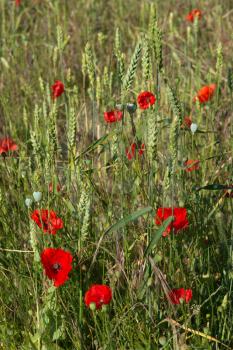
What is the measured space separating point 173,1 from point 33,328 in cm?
266

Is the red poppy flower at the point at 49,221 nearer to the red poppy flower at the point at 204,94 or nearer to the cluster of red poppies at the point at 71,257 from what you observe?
the cluster of red poppies at the point at 71,257

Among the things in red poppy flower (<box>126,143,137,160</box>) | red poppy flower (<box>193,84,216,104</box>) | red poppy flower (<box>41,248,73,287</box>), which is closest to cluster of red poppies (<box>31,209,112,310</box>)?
red poppy flower (<box>41,248,73,287</box>)

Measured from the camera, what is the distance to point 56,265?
1.37m

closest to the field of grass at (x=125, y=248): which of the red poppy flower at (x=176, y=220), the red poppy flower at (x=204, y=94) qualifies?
the red poppy flower at (x=176, y=220)

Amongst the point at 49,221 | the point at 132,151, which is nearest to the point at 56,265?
the point at 49,221

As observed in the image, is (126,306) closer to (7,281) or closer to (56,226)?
(56,226)

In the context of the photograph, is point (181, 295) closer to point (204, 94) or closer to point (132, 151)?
point (132, 151)

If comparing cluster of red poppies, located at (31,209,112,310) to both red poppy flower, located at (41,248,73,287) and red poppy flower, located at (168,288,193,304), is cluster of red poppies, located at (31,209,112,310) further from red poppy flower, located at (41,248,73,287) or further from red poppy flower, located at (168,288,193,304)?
red poppy flower, located at (168,288,193,304)

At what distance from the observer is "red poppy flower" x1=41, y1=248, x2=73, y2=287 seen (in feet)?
4.49

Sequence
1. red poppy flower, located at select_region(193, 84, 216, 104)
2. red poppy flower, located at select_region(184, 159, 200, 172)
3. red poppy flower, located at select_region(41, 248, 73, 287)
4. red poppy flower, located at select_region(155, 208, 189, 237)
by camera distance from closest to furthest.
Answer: red poppy flower, located at select_region(41, 248, 73, 287) → red poppy flower, located at select_region(155, 208, 189, 237) → red poppy flower, located at select_region(184, 159, 200, 172) → red poppy flower, located at select_region(193, 84, 216, 104)

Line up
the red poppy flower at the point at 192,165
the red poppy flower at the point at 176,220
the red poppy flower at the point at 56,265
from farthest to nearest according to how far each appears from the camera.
→ the red poppy flower at the point at 192,165 < the red poppy flower at the point at 176,220 < the red poppy flower at the point at 56,265

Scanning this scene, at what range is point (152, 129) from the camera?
1.29 metres

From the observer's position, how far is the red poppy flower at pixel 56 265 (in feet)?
4.49

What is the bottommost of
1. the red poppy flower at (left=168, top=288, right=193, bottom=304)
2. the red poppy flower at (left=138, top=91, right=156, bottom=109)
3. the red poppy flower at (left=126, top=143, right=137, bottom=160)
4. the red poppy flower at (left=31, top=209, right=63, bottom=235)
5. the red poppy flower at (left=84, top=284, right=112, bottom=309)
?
the red poppy flower at (left=168, top=288, right=193, bottom=304)
